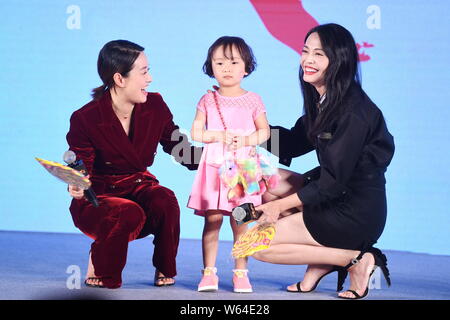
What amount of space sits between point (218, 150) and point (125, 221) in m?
0.45

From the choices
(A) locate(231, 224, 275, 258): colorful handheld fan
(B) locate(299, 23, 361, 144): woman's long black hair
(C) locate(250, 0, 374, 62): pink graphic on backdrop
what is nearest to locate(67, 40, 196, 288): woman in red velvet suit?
(A) locate(231, 224, 275, 258): colorful handheld fan

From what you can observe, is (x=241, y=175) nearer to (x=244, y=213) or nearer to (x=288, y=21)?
(x=244, y=213)

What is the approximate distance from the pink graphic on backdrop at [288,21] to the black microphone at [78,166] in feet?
7.23

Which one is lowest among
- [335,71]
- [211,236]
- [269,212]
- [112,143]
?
[211,236]

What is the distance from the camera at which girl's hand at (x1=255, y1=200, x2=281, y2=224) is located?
9.19ft

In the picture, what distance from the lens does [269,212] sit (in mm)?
2809

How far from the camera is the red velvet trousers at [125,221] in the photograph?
3.02 metres

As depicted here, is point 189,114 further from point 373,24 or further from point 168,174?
point 373,24

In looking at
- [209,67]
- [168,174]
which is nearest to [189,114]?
[168,174]

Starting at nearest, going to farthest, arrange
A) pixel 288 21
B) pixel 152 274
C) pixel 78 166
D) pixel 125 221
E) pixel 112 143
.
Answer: pixel 78 166
pixel 125 221
pixel 112 143
pixel 152 274
pixel 288 21

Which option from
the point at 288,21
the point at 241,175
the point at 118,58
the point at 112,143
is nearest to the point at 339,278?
the point at 241,175

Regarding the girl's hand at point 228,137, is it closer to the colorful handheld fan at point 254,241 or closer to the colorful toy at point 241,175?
the colorful toy at point 241,175

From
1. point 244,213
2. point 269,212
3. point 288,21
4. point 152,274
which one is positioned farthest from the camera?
point 288,21

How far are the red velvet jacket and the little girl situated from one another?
23 centimetres
